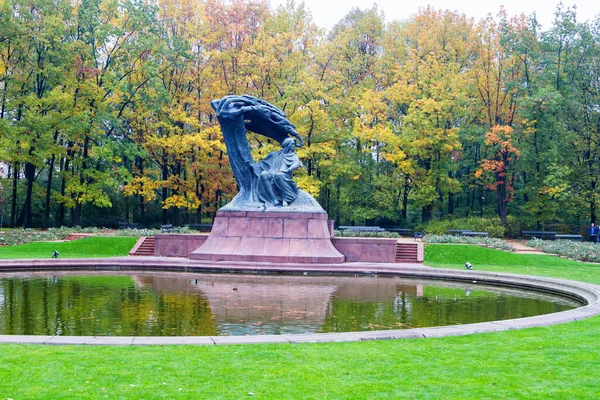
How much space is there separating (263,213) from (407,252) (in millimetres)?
7111

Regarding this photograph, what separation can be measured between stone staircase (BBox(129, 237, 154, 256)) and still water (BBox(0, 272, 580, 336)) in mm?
6908

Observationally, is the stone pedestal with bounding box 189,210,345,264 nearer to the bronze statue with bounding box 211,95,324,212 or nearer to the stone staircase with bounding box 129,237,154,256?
the bronze statue with bounding box 211,95,324,212

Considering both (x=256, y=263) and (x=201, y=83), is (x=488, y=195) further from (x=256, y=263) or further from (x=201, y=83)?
(x=256, y=263)

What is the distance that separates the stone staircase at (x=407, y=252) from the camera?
25688 mm

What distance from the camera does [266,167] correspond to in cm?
2548

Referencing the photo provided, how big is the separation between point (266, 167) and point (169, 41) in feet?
68.8

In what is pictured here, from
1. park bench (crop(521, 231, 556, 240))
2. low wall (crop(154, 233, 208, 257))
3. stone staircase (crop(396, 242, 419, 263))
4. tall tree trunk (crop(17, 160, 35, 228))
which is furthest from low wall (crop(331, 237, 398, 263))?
tall tree trunk (crop(17, 160, 35, 228))

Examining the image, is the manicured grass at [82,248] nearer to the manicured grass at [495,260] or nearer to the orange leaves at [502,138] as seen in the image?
the manicured grass at [495,260]

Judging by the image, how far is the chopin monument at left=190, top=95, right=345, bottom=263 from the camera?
76.3ft

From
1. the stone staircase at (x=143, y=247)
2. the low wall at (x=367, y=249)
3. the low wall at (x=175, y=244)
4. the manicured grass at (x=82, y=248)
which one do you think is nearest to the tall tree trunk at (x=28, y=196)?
the manicured grass at (x=82, y=248)

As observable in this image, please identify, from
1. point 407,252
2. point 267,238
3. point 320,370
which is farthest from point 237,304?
point 407,252

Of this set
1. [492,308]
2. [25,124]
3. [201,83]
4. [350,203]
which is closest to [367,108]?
[350,203]

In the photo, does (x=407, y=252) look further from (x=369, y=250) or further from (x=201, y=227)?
(x=201, y=227)

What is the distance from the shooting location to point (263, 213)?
23922mm
